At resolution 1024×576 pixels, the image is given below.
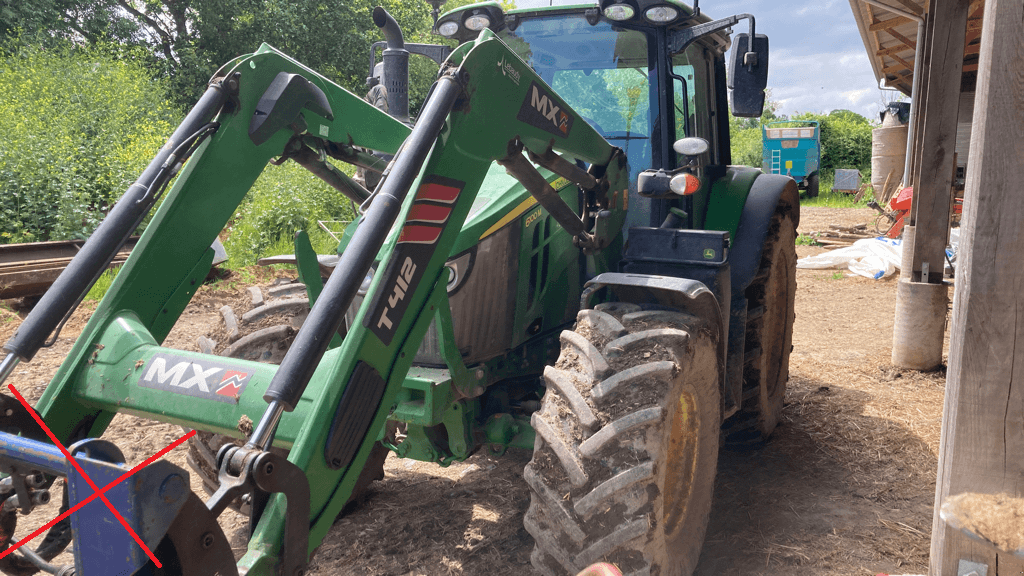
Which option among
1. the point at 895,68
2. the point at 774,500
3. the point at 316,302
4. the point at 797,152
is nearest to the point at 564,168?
the point at 316,302

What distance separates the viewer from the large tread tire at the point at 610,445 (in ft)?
7.73

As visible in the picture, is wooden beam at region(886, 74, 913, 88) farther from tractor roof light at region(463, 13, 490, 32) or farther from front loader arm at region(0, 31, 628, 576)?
front loader arm at region(0, 31, 628, 576)

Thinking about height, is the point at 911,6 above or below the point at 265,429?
above

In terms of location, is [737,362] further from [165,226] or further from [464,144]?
[165,226]

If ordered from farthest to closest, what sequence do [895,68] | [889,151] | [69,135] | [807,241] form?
[889,151]
[895,68]
[807,241]
[69,135]

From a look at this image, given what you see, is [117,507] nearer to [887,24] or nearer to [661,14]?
[661,14]

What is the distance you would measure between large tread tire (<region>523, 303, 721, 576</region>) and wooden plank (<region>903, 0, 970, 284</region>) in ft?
13.9

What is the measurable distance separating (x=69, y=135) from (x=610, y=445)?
12239mm

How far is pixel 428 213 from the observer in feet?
7.47

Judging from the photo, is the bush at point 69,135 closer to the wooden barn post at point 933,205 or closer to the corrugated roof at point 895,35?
the wooden barn post at point 933,205

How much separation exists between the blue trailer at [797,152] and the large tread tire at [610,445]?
81.2ft

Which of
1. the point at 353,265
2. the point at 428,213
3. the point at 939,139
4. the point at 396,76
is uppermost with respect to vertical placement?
the point at 396,76

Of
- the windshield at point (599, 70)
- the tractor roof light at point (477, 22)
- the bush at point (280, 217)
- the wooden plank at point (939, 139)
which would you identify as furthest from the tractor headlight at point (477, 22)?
the bush at point (280, 217)

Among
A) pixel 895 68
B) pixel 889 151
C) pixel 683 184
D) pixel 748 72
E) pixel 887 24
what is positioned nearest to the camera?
pixel 683 184
